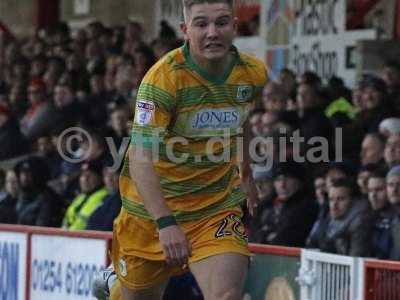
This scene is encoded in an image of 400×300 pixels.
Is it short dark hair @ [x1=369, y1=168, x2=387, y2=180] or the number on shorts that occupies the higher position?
short dark hair @ [x1=369, y1=168, x2=387, y2=180]

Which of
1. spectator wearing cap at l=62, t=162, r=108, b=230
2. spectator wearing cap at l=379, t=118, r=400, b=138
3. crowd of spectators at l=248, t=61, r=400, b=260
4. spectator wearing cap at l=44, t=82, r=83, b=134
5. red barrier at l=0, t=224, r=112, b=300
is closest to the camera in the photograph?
crowd of spectators at l=248, t=61, r=400, b=260

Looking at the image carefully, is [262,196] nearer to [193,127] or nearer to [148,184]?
[193,127]

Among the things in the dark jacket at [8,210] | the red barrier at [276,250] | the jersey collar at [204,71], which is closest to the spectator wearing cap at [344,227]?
the red barrier at [276,250]

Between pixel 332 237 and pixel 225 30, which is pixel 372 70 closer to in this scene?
pixel 332 237

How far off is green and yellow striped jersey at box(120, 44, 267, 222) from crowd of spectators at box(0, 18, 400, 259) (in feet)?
8.38

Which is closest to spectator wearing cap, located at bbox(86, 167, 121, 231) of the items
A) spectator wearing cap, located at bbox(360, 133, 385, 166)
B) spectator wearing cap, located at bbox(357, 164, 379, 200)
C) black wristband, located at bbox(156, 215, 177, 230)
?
spectator wearing cap, located at bbox(360, 133, 385, 166)

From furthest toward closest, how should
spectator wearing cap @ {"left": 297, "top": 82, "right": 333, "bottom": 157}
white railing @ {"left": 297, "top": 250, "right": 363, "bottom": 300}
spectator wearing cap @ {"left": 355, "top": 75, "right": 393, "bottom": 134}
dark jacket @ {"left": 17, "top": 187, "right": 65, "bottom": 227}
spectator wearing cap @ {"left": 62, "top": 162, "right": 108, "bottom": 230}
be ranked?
1. dark jacket @ {"left": 17, "top": 187, "right": 65, "bottom": 227}
2. spectator wearing cap @ {"left": 62, "top": 162, "right": 108, "bottom": 230}
3. spectator wearing cap @ {"left": 297, "top": 82, "right": 333, "bottom": 157}
4. spectator wearing cap @ {"left": 355, "top": 75, "right": 393, "bottom": 134}
5. white railing @ {"left": 297, "top": 250, "right": 363, "bottom": 300}

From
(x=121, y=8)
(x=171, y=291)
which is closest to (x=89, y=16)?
(x=121, y=8)

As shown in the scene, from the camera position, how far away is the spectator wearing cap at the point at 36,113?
17.9 m

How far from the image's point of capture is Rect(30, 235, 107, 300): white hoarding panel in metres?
11.9

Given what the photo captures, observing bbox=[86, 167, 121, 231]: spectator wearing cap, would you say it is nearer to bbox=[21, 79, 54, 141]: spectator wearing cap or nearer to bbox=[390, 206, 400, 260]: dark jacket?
bbox=[390, 206, 400, 260]: dark jacket

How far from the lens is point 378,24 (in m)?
16.5

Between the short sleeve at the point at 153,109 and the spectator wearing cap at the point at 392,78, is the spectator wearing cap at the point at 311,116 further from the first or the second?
the short sleeve at the point at 153,109

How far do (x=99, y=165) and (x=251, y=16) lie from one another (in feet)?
15.4
